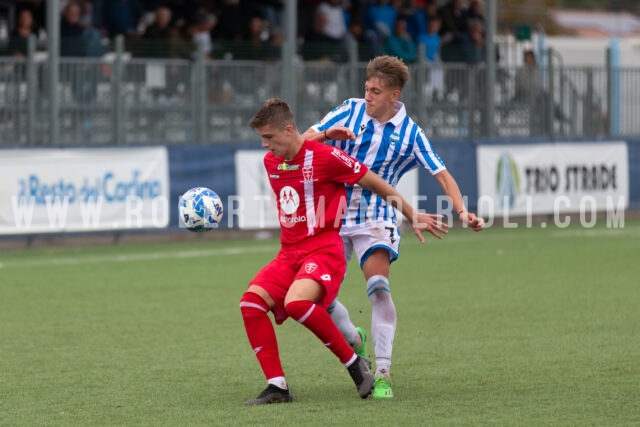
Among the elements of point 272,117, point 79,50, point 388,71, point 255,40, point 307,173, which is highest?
point 255,40

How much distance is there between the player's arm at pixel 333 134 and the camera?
724 centimetres

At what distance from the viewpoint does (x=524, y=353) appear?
8.66 m

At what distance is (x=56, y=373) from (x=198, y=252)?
28.8ft

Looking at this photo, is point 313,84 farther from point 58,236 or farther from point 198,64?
point 58,236

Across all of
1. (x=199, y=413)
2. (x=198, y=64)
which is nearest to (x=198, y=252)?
(x=198, y=64)

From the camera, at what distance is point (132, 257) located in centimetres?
1603

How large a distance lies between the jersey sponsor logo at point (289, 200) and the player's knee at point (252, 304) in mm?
535

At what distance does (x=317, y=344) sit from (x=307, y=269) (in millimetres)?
2366

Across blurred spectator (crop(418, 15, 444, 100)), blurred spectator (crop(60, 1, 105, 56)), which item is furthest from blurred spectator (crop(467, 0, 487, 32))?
blurred spectator (crop(60, 1, 105, 56))

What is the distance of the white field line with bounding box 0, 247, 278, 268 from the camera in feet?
49.8

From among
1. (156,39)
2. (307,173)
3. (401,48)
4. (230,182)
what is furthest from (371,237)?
(401,48)

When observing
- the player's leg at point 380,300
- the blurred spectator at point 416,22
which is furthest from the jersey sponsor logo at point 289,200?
the blurred spectator at point 416,22

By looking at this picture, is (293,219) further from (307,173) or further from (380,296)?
(380,296)

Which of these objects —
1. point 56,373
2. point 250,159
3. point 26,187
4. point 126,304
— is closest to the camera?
point 56,373
